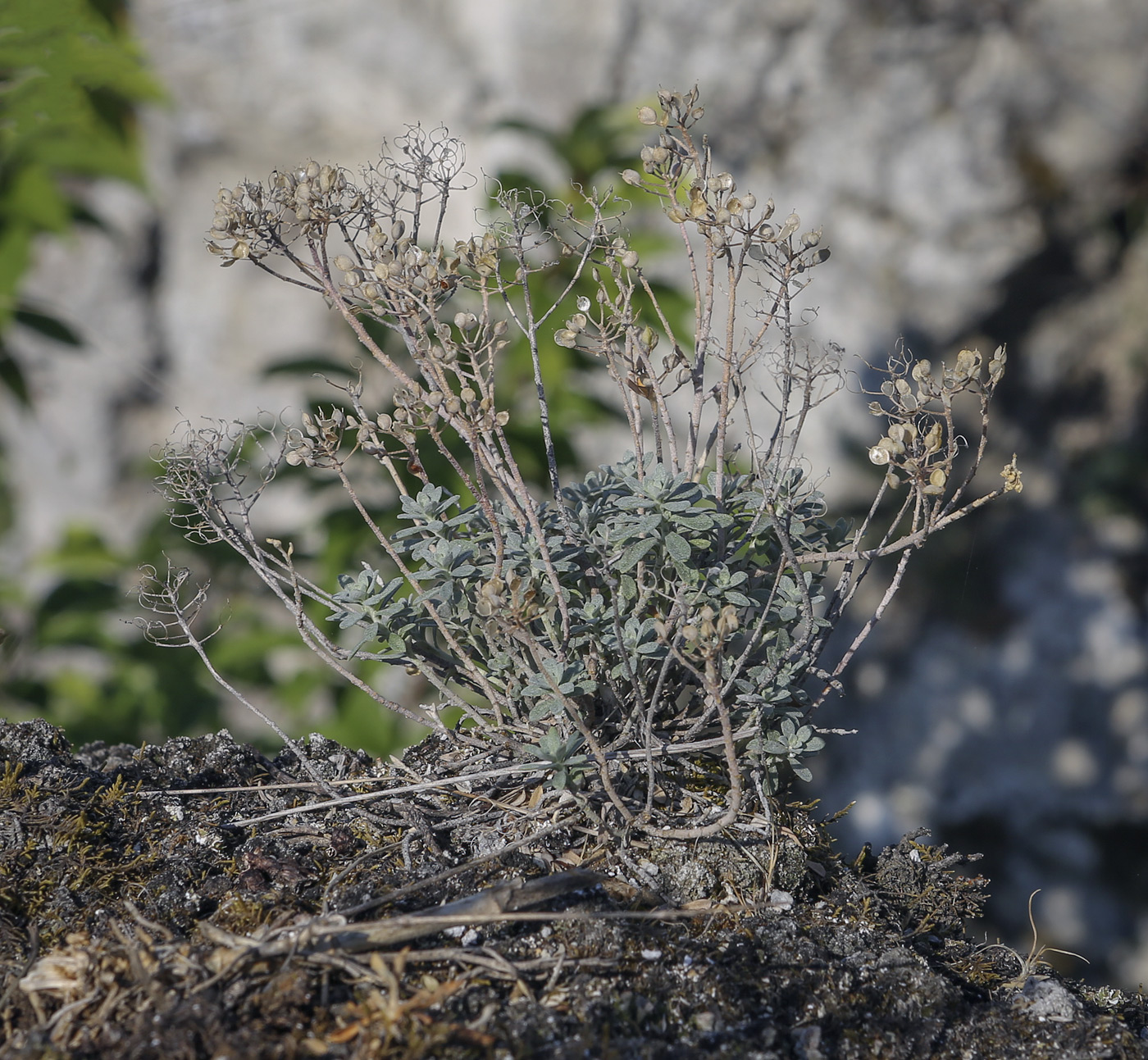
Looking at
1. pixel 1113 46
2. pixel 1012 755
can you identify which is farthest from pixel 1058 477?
pixel 1113 46

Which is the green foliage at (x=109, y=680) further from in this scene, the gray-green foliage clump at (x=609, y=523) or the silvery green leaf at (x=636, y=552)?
the silvery green leaf at (x=636, y=552)

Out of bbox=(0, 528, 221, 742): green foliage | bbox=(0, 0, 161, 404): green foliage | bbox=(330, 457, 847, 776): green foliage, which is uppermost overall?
bbox=(0, 0, 161, 404): green foliage

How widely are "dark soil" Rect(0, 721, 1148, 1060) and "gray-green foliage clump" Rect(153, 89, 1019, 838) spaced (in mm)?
105

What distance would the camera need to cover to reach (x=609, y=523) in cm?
125

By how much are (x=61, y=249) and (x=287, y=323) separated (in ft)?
4.07

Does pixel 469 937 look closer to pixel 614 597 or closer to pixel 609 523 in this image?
pixel 614 597

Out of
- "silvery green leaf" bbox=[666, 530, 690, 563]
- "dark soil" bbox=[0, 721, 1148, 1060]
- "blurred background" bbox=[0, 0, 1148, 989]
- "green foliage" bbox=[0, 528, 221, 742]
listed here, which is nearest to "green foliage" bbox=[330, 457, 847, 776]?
"silvery green leaf" bbox=[666, 530, 690, 563]

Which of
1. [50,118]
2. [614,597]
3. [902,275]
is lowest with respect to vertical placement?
[614,597]

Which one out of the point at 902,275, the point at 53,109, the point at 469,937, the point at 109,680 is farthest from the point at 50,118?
the point at 902,275

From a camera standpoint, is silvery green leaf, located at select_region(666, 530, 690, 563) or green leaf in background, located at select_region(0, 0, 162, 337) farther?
green leaf in background, located at select_region(0, 0, 162, 337)

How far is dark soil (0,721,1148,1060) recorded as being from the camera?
99 cm

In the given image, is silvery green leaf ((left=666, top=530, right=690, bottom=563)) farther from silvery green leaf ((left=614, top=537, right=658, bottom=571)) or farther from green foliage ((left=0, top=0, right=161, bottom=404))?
green foliage ((left=0, top=0, right=161, bottom=404))

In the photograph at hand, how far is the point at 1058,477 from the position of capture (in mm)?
4664

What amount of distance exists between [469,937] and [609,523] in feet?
1.81
